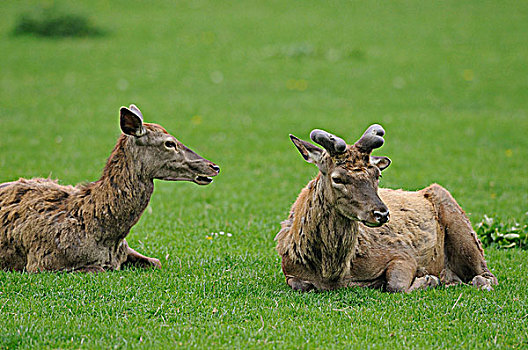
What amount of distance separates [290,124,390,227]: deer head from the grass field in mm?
1023

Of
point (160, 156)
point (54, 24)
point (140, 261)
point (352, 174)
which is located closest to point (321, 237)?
point (352, 174)

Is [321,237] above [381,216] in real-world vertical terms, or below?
below

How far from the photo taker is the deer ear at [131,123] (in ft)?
26.8

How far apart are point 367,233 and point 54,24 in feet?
83.0

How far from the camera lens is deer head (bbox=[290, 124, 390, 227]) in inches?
276

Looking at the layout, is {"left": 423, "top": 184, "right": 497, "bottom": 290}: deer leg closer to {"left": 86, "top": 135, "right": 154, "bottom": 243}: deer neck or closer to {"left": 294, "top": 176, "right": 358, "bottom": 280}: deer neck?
{"left": 294, "top": 176, "right": 358, "bottom": 280}: deer neck

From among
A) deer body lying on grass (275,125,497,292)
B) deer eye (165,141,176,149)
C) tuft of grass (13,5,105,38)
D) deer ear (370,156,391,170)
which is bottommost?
deer body lying on grass (275,125,497,292)

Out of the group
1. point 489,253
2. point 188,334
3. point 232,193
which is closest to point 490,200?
point 489,253

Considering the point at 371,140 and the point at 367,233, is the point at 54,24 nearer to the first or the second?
the point at 367,233

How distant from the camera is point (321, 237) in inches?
297

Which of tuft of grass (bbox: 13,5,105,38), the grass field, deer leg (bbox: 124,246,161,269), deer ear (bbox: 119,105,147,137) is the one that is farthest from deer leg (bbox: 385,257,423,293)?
tuft of grass (bbox: 13,5,105,38)

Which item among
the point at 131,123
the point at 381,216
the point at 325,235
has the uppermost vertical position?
the point at 131,123

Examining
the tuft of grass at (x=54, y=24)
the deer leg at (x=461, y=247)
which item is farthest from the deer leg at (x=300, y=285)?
the tuft of grass at (x=54, y=24)

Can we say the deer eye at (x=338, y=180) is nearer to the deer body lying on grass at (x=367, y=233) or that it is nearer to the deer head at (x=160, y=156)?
the deer body lying on grass at (x=367, y=233)
